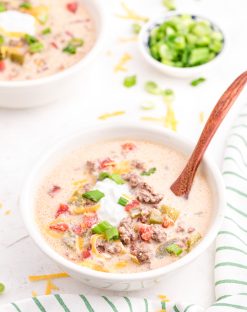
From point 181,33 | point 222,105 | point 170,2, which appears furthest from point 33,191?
point 170,2

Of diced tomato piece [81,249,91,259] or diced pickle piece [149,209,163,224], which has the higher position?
diced pickle piece [149,209,163,224]

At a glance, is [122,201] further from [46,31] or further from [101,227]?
[46,31]

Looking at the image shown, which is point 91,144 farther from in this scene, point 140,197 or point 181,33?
point 181,33

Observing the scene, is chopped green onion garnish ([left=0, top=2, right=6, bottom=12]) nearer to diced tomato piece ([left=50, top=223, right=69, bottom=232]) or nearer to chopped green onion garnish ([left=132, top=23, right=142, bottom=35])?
chopped green onion garnish ([left=132, top=23, right=142, bottom=35])

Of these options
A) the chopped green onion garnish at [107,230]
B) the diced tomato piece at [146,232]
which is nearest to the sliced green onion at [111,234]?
the chopped green onion garnish at [107,230]

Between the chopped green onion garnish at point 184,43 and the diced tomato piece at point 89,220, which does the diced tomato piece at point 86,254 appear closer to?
the diced tomato piece at point 89,220

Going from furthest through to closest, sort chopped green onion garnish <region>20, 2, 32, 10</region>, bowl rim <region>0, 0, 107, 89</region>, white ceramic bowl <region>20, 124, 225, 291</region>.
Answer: chopped green onion garnish <region>20, 2, 32, 10</region> → bowl rim <region>0, 0, 107, 89</region> → white ceramic bowl <region>20, 124, 225, 291</region>

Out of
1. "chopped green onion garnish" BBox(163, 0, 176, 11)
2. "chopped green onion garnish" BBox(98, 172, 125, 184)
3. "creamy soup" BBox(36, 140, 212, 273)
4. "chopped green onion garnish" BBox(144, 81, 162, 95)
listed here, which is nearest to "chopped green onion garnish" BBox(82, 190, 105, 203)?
"creamy soup" BBox(36, 140, 212, 273)
